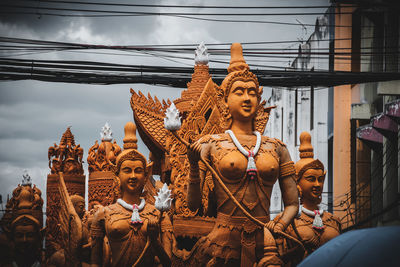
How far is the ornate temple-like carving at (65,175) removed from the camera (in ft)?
37.5

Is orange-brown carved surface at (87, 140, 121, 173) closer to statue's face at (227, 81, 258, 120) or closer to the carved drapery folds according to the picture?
the carved drapery folds

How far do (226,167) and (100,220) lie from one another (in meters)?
1.98

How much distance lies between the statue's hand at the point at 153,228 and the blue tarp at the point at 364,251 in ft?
12.4

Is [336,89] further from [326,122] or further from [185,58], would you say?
[185,58]

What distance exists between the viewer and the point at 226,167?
6.25 m

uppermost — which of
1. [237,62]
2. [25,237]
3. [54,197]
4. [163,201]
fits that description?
[237,62]

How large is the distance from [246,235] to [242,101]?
136 cm

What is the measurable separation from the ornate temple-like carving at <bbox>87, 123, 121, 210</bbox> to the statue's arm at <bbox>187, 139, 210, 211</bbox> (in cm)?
440

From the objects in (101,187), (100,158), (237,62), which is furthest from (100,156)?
(237,62)

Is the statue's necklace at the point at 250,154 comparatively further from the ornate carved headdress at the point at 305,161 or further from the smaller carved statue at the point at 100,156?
the smaller carved statue at the point at 100,156

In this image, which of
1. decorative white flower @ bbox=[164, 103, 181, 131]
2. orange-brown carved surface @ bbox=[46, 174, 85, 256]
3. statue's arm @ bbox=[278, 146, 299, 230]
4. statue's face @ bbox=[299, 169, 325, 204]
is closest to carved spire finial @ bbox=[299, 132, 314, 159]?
statue's face @ bbox=[299, 169, 325, 204]

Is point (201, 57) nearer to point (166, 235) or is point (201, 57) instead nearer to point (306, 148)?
point (306, 148)

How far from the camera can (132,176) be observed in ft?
24.8

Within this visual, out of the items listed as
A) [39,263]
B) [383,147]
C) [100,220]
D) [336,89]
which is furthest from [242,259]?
[336,89]
